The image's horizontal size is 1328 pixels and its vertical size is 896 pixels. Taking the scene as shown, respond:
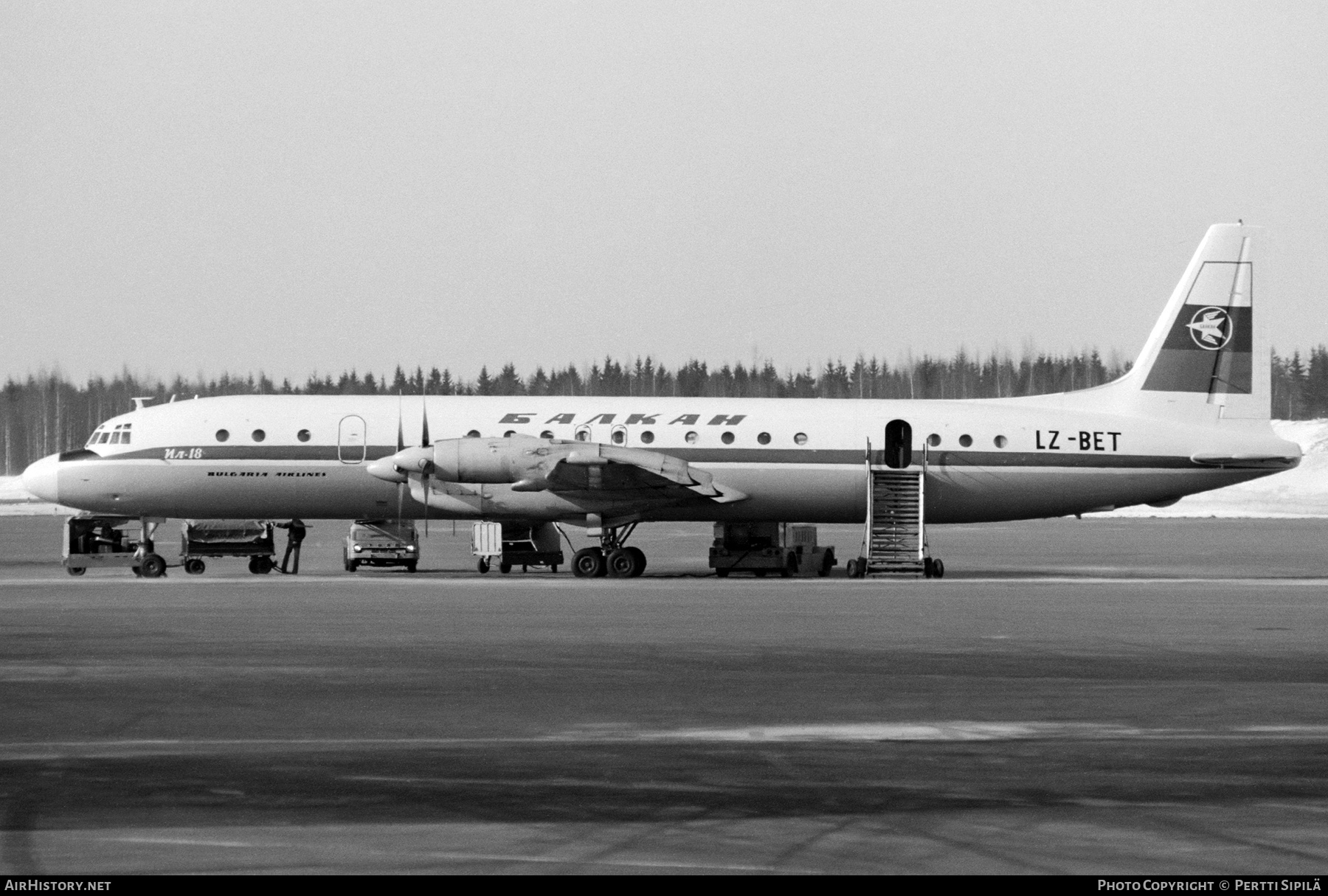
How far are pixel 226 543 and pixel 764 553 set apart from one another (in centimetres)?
1334

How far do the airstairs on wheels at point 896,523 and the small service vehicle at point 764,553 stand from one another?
60.7 inches

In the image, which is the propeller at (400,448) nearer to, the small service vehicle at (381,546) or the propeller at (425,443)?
the propeller at (425,443)

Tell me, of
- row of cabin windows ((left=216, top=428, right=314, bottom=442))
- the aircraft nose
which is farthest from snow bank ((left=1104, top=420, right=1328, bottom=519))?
the aircraft nose

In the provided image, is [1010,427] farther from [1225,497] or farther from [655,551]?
[1225,497]

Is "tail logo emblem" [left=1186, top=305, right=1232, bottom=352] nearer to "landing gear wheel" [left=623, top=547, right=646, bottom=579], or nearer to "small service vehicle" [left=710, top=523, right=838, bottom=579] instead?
"small service vehicle" [left=710, top=523, right=838, bottom=579]

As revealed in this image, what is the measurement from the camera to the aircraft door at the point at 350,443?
Result: 35.2 meters

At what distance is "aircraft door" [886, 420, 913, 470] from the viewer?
36031 mm

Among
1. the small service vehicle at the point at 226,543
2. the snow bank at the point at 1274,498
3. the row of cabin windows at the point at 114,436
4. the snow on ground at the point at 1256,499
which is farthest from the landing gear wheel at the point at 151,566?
the snow bank at the point at 1274,498

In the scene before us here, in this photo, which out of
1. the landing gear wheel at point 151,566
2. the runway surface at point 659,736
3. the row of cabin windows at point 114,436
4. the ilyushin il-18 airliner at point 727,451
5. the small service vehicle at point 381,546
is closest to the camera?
the runway surface at point 659,736

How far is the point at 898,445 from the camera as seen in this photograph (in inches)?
1421

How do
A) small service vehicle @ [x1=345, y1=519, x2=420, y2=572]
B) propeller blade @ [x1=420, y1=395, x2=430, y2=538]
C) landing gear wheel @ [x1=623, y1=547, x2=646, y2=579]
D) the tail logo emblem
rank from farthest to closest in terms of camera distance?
small service vehicle @ [x1=345, y1=519, x2=420, y2=572]
the tail logo emblem
landing gear wheel @ [x1=623, y1=547, x2=646, y2=579]
propeller blade @ [x1=420, y1=395, x2=430, y2=538]

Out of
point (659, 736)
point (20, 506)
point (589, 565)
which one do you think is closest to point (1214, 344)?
point (589, 565)

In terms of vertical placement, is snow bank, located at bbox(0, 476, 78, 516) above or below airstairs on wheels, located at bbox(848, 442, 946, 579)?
below

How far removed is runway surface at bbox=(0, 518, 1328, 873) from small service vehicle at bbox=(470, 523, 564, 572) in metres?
11.1
